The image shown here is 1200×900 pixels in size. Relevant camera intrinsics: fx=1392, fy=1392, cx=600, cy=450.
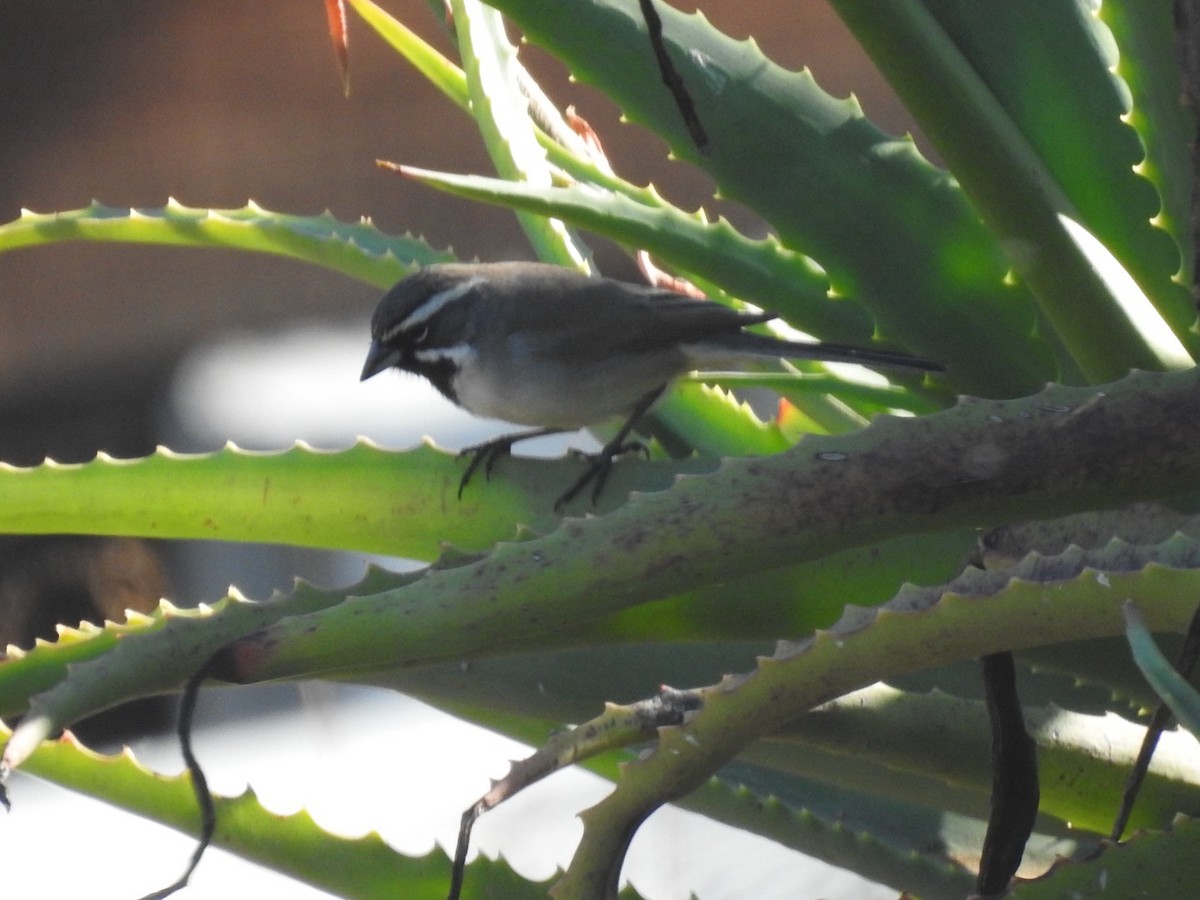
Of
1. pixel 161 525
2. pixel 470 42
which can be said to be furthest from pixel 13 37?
pixel 161 525

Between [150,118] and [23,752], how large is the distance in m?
2.71

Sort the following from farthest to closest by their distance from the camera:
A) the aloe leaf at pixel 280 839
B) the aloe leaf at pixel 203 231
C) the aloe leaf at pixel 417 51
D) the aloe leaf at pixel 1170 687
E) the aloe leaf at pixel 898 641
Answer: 1. the aloe leaf at pixel 417 51
2. the aloe leaf at pixel 203 231
3. the aloe leaf at pixel 280 839
4. the aloe leaf at pixel 898 641
5. the aloe leaf at pixel 1170 687

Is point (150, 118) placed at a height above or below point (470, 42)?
above

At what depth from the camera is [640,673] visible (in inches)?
38.1

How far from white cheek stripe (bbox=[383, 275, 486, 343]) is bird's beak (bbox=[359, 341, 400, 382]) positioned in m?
0.02

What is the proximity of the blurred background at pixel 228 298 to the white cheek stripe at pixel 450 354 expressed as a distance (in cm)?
86

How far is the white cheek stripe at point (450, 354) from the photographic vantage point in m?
2.01

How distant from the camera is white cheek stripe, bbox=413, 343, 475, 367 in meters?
2.01

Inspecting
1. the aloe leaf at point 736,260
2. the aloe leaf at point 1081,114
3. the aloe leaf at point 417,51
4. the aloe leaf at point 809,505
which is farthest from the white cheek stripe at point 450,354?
the aloe leaf at point 809,505

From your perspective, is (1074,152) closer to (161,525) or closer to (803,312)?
(803,312)

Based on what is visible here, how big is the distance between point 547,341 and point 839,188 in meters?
0.92

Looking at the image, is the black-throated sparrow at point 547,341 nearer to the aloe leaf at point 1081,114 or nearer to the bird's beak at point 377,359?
the bird's beak at point 377,359

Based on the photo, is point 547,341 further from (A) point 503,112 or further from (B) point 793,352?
(A) point 503,112

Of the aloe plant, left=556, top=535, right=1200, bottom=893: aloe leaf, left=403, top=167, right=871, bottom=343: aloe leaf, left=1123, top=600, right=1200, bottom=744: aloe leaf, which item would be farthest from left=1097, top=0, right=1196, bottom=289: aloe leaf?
left=1123, top=600, right=1200, bottom=744: aloe leaf
